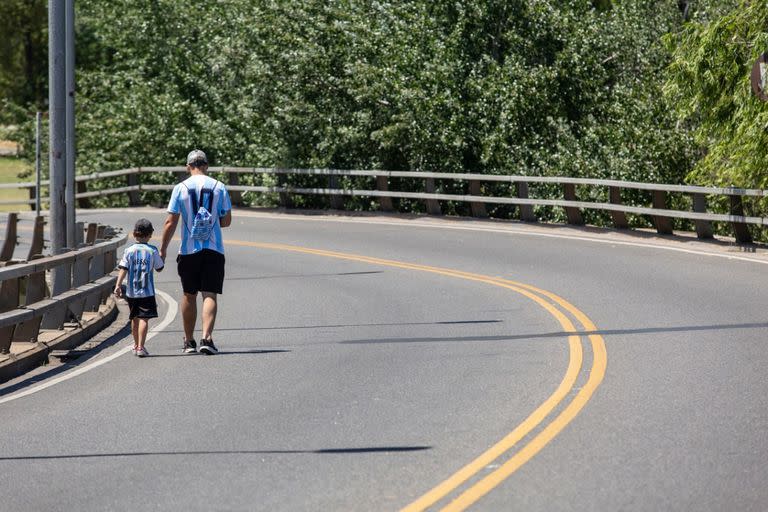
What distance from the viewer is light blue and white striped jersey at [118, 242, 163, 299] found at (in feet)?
40.2

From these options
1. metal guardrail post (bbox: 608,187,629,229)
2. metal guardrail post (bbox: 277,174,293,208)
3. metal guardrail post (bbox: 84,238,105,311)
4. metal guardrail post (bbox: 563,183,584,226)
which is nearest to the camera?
metal guardrail post (bbox: 84,238,105,311)

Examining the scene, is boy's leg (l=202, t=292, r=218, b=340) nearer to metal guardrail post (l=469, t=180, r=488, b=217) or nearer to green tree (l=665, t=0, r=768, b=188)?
green tree (l=665, t=0, r=768, b=188)

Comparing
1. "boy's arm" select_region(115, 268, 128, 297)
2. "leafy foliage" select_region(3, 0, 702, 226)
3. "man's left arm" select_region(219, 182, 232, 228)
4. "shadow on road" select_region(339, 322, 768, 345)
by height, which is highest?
"leafy foliage" select_region(3, 0, 702, 226)

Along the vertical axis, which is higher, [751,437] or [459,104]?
[459,104]

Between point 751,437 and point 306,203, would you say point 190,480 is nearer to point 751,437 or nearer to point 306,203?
point 751,437

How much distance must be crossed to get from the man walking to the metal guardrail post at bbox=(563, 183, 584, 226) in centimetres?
1466

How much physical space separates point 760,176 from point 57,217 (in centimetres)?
1204

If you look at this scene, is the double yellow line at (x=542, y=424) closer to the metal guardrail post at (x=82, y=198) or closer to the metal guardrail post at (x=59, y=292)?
the metal guardrail post at (x=59, y=292)

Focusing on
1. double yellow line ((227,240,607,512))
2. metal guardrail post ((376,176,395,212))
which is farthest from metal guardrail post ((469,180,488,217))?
double yellow line ((227,240,607,512))

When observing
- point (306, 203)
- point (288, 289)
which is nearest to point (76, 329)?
point (288, 289)

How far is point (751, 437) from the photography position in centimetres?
827

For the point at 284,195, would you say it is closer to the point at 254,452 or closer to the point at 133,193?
the point at 133,193

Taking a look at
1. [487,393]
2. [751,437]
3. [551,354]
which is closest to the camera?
[751,437]

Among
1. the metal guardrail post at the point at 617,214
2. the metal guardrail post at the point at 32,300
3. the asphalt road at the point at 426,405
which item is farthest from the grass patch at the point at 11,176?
the metal guardrail post at the point at 32,300
